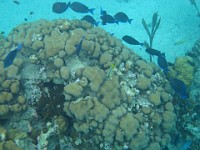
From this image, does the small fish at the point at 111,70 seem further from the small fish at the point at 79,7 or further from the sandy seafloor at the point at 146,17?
the sandy seafloor at the point at 146,17

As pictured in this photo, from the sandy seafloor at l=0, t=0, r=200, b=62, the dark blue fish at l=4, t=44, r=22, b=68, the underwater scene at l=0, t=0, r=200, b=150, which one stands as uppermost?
the dark blue fish at l=4, t=44, r=22, b=68

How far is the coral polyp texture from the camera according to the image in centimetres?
449

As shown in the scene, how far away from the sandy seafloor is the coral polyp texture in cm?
467

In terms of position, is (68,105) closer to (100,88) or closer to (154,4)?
(100,88)

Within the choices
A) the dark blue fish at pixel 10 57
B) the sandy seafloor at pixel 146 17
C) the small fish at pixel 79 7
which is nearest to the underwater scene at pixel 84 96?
the dark blue fish at pixel 10 57

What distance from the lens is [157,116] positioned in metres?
4.82

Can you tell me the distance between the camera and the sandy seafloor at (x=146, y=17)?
10195 millimetres

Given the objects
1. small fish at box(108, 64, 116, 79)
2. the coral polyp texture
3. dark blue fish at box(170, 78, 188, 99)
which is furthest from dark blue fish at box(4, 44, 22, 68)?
dark blue fish at box(170, 78, 188, 99)

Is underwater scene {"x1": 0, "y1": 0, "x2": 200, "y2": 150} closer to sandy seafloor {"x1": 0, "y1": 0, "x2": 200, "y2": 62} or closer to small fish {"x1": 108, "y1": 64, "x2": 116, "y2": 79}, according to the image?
small fish {"x1": 108, "y1": 64, "x2": 116, "y2": 79}

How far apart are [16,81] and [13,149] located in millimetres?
1318

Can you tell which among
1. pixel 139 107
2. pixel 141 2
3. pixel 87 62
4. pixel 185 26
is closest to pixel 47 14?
pixel 141 2

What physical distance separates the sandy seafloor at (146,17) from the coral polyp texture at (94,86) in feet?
15.3

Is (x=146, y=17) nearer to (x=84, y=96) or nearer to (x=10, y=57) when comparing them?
(x=84, y=96)

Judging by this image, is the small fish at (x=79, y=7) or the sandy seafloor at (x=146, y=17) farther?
the sandy seafloor at (x=146, y=17)
